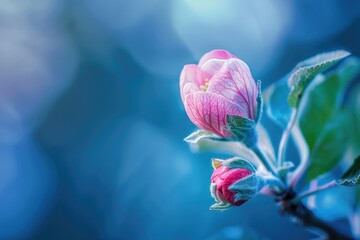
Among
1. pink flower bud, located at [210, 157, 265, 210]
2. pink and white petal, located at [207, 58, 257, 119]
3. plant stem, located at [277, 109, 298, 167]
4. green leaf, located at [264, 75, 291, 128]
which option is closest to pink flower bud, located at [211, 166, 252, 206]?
pink flower bud, located at [210, 157, 265, 210]

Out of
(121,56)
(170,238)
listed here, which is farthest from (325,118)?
(121,56)

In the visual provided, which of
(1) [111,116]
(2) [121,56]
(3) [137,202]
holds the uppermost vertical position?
(2) [121,56]

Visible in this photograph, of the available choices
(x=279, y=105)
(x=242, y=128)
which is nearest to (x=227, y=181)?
(x=242, y=128)

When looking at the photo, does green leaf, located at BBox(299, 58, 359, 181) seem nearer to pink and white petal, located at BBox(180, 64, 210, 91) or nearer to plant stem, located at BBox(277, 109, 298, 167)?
plant stem, located at BBox(277, 109, 298, 167)

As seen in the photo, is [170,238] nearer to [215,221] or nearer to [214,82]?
[215,221]

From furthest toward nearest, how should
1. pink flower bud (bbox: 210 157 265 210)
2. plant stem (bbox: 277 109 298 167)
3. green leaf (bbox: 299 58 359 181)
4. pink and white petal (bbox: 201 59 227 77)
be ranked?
green leaf (bbox: 299 58 359 181) < plant stem (bbox: 277 109 298 167) < pink and white petal (bbox: 201 59 227 77) < pink flower bud (bbox: 210 157 265 210)

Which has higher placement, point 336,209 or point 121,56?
point 121,56

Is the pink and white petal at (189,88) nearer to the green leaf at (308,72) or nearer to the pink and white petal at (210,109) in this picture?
the pink and white petal at (210,109)
